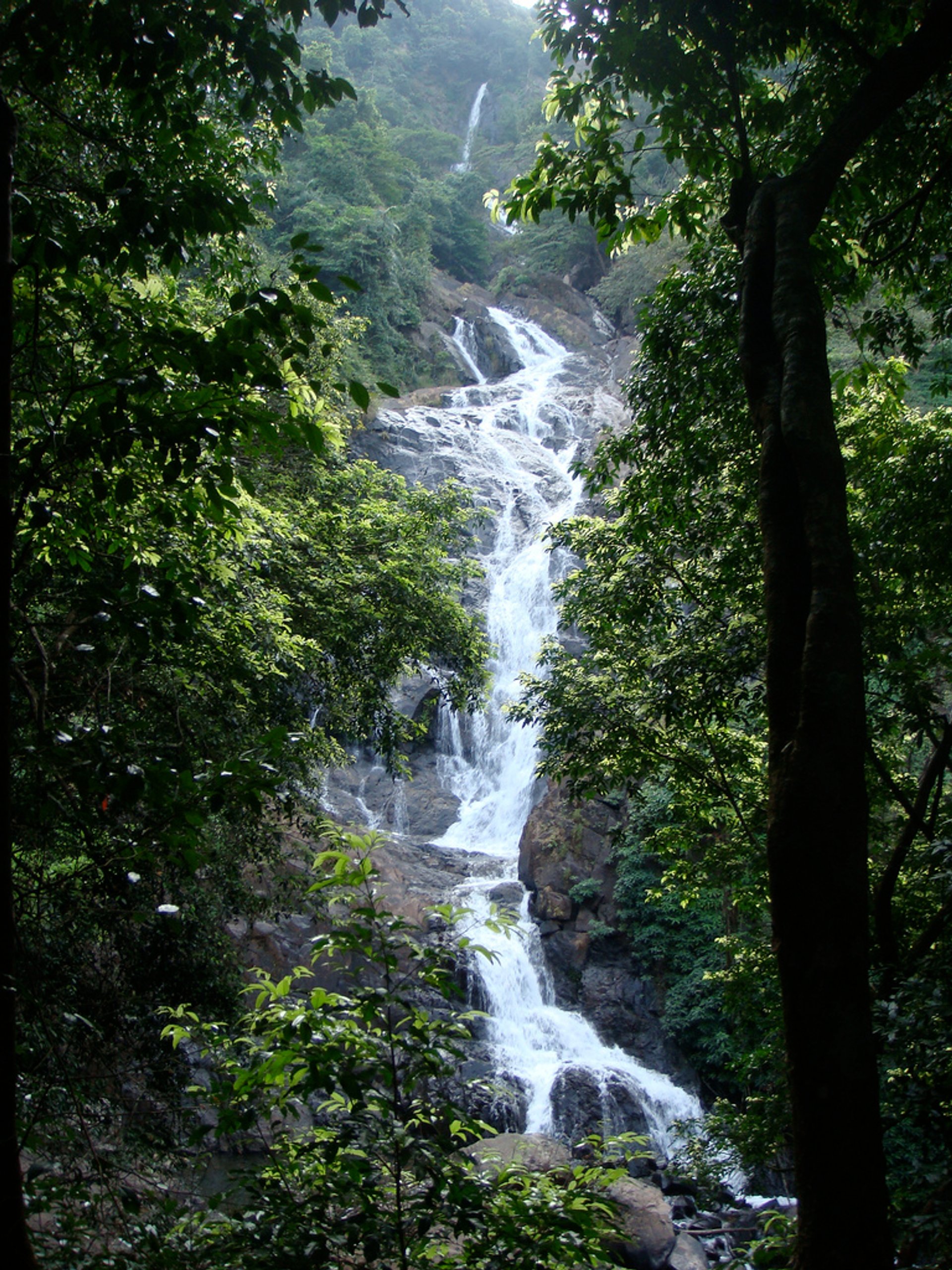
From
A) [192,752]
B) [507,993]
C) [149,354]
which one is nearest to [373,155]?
[507,993]

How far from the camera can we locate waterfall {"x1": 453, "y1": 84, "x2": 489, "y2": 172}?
5222 cm

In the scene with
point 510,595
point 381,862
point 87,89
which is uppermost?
point 510,595

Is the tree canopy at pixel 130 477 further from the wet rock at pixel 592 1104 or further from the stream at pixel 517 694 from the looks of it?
the wet rock at pixel 592 1104

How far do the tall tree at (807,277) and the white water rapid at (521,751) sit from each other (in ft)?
2.86

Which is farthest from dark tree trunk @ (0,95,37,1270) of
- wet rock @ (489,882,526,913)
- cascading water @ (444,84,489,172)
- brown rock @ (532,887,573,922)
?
cascading water @ (444,84,489,172)

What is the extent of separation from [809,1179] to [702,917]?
561 inches

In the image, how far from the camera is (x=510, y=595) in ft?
72.5

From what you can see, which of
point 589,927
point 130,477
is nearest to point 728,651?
point 130,477

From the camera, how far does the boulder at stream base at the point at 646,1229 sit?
8188 millimetres

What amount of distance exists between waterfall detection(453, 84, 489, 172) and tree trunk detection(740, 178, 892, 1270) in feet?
187

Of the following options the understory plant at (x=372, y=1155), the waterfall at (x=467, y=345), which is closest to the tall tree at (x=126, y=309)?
the understory plant at (x=372, y=1155)

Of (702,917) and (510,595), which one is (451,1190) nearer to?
(702,917)

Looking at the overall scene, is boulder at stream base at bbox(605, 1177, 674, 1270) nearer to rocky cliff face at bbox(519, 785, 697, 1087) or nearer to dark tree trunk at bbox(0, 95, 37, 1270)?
rocky cliff face at bbox(519, 785, 697, 1087)

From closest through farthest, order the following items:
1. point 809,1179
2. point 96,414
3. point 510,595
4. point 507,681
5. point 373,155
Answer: point 809,1179 < point 96,414 < point 507,681 < point 510,595 < point 373,155
